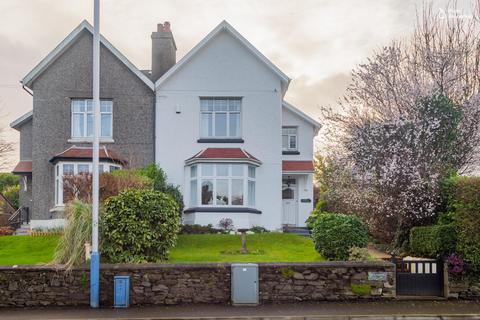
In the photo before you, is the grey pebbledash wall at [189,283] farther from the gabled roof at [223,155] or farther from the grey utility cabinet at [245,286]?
the gabled roof at [223,155]

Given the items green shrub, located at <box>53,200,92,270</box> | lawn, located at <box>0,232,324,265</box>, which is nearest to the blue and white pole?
green shrub, located at <box>53,200,92,270</box>

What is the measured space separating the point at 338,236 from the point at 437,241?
97.0 inches

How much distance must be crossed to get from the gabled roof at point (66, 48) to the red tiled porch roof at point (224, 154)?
3.82 meters

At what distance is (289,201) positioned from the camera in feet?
84.8

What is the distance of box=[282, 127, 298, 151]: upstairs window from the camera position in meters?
26.6

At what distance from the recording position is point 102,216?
44.4 feet

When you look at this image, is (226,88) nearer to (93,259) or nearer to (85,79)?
(85,79)

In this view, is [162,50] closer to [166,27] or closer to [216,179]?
[166,27]

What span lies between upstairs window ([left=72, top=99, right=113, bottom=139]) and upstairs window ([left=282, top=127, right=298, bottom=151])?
858 cm

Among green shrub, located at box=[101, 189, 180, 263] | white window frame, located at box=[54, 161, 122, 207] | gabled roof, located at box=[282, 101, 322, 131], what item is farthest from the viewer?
gabled roof, located at box=[282, 101, 322, 131]

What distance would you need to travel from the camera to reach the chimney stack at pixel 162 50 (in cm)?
2533

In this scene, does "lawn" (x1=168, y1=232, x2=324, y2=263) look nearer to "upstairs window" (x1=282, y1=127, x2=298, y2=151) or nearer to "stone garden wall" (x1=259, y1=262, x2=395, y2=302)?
"stone garden wall" (x1=259, y1=262, x2=395, y2=302)

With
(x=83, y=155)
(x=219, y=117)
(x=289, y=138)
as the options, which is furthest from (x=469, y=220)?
(x=83, y=155)

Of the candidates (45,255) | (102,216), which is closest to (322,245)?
(102,216)
